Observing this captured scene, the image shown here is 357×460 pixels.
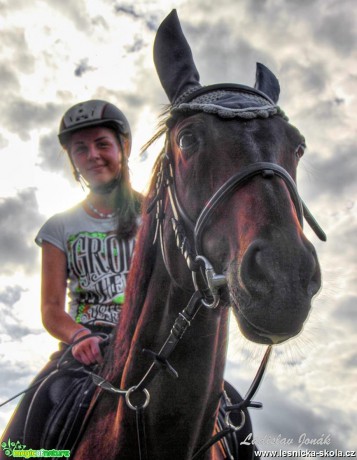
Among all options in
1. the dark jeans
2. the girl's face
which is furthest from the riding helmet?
A: the dark jeans

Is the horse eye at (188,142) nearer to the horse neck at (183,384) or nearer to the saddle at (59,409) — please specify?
the horse neck at (183,384)

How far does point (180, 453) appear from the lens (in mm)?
2781

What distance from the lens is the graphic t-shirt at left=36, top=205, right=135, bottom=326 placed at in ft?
15.0

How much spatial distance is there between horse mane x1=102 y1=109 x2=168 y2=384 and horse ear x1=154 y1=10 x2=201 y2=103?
39 centimetres

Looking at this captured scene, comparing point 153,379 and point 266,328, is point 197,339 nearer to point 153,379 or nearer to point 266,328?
point 153,379

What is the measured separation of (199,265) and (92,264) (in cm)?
243

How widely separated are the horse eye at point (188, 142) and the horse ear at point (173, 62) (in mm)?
667

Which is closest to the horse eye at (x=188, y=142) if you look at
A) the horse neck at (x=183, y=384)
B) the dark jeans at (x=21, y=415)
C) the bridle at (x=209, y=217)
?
the bridle at (x=209, y=217)

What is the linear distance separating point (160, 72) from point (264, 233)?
6.06 feet

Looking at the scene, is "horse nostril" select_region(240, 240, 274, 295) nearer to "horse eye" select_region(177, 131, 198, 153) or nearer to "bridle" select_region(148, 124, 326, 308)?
"bridle" select_region(148, 124, 326, 308)

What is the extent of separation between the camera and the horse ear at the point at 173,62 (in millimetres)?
3377

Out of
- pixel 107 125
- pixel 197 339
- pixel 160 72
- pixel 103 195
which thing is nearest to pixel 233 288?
pixel 197 339

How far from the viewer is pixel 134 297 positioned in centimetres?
319

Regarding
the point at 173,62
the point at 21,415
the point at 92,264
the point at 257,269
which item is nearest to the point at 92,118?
the point at 92,264
